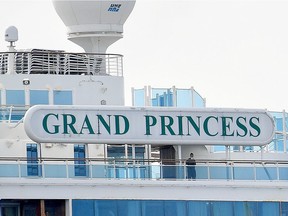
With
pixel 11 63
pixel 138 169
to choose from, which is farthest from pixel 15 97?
pixel 138 169

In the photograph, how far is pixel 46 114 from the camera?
84.6 meters

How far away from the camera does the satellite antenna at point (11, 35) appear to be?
9700 centimetres

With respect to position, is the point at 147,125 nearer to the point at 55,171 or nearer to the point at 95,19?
the point at 55,171

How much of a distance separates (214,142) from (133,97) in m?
7.02

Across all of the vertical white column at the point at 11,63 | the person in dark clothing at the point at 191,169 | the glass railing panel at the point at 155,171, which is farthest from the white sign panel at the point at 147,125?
the vertical white column at the point at 11,63

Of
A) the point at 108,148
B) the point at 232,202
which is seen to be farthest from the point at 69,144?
the point at 232,202

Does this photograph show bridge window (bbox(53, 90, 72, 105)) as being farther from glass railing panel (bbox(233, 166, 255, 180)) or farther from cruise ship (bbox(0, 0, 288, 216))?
glass railing panel (bbox(233, 166, 255, 180))

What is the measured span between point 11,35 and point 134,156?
1153cm

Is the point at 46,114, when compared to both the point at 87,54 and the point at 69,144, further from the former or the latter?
the point at 87,54

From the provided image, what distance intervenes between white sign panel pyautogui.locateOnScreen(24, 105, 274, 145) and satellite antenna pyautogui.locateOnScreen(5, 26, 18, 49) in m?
12.7

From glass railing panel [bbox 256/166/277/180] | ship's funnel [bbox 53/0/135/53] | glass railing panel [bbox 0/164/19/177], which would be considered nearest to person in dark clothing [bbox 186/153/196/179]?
glass railing panel [bbox 256/166/277/180]

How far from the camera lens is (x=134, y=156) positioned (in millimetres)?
A: 88938

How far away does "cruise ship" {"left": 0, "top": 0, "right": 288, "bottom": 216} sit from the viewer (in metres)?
83.9

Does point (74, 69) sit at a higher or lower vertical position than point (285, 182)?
higher
